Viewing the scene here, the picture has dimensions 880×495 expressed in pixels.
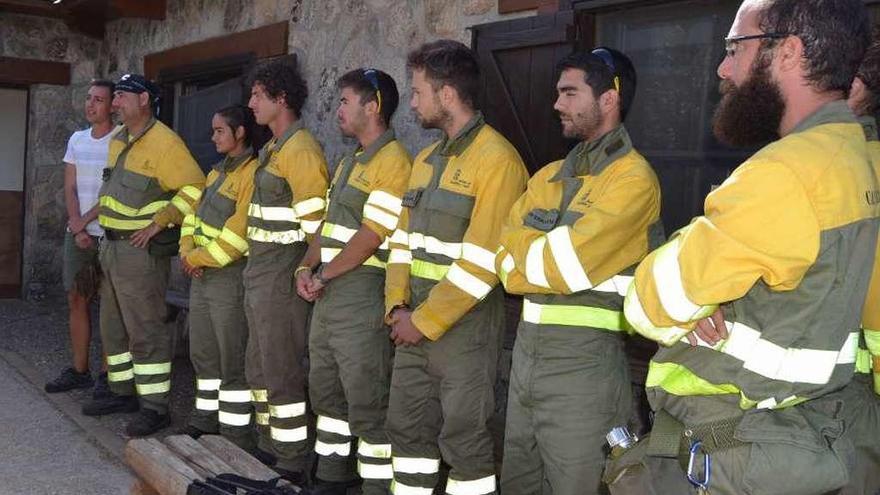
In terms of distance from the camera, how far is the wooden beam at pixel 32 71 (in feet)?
30.0

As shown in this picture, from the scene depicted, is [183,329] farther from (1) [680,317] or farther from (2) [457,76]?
(1) [680,317]

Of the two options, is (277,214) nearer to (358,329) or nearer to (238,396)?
(358,329)

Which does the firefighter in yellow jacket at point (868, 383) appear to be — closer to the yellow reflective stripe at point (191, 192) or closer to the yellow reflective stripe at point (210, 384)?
the yellow reflective stripe at point (210, 384)

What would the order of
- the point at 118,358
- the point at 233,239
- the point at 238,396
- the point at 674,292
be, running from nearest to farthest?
the point at 674,292 → the point at 233,239 → the point at 238,396 → the point at 118,358

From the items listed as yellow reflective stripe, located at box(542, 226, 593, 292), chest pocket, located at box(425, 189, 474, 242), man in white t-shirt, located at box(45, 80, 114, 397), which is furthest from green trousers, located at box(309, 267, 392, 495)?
man in white t-shirt, located at box(45, 80, 114, 397)

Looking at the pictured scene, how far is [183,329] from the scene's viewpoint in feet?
24.1

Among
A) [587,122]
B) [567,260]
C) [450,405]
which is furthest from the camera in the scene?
[450,405]

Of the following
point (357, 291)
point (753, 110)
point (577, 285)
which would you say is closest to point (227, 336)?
point (357, 291)

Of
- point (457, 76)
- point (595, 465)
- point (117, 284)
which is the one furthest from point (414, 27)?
point (595, 465)

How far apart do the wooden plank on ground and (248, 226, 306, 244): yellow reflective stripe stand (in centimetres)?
99

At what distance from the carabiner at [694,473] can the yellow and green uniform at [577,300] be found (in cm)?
86

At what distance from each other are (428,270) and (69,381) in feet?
11.5

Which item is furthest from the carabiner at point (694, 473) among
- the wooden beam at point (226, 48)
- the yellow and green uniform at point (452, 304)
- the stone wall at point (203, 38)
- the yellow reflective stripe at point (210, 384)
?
the wooden beam at point (226, 48)

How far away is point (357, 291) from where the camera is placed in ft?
13.5
